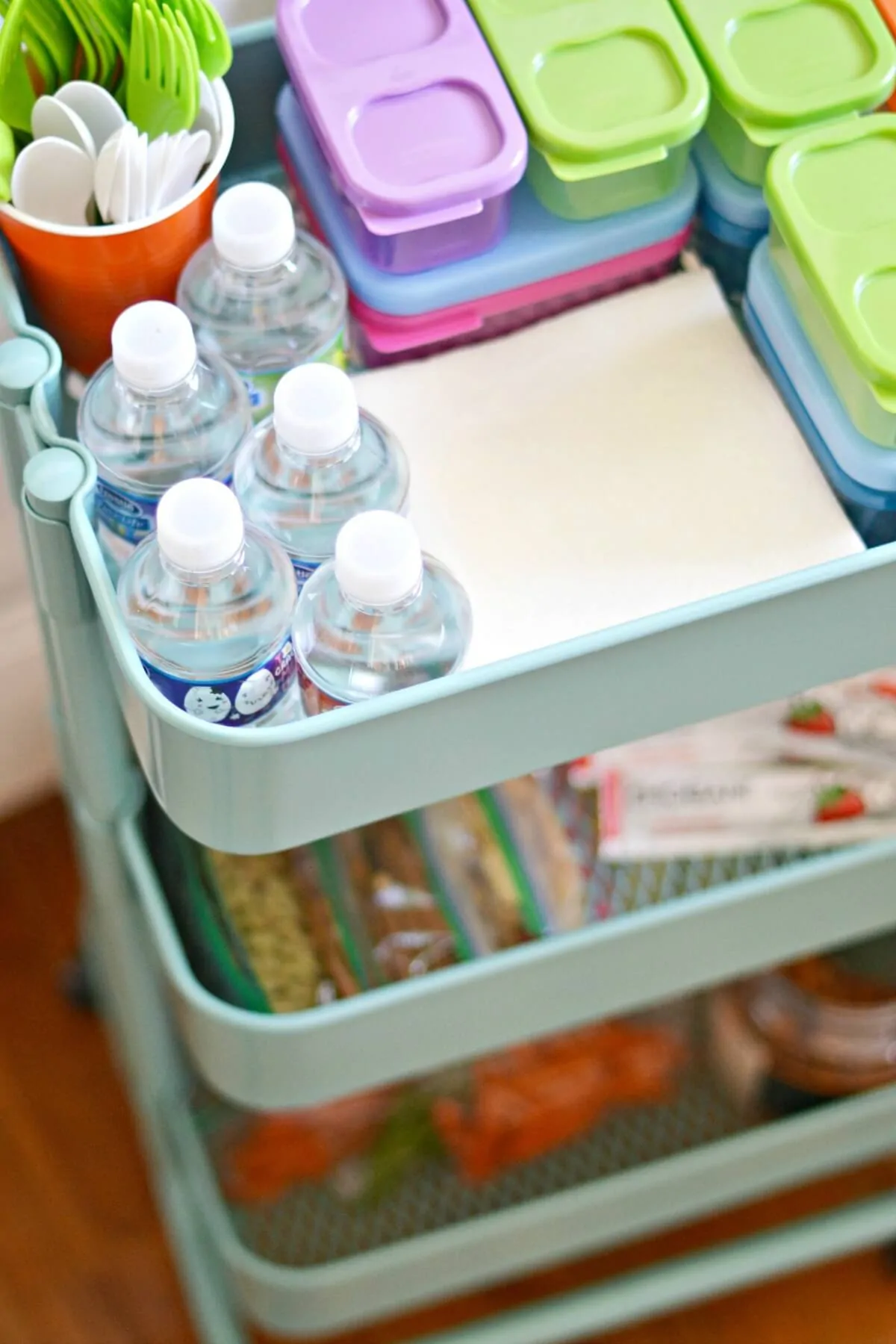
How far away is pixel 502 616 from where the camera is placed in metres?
0.75

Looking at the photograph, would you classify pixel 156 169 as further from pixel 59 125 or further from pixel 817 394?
pixel 817 394

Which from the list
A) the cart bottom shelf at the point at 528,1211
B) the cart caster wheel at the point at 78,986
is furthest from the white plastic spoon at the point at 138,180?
the cart caster wheel at the point at 78,986

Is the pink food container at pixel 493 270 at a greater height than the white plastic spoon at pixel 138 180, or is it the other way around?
the white plastic spoon at pixel 138 180

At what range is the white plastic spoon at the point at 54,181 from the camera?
74 cm

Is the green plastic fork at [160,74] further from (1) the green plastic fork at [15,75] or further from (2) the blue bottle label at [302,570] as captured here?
(2) the blue bottle label at [302,570]

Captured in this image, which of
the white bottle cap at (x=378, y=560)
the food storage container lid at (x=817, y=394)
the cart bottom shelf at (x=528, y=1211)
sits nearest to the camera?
the white bottle cap at (x=378, y=560)

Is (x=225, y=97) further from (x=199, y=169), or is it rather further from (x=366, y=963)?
(x=366, y=963)

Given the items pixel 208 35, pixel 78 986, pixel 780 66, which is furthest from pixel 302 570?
pixel 78 986

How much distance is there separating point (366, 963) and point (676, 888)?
0.66ft

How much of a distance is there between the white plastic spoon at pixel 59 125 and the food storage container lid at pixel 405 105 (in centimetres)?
11

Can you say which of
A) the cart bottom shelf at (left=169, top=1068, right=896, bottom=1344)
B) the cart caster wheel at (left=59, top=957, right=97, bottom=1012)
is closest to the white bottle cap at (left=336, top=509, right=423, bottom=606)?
the cart bottom shelf at (left=169, top=1068, right=896, bottom=1344)

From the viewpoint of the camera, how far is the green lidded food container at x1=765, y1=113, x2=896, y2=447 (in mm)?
731

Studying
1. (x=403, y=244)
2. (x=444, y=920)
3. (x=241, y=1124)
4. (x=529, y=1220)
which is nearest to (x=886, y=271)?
(x=403, y=244)

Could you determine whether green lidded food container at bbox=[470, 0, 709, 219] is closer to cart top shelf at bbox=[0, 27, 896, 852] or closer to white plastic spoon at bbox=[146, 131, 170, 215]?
cart top shelf at bbox=[0, 27, 896, 852]
